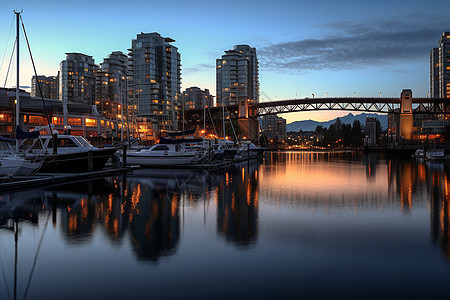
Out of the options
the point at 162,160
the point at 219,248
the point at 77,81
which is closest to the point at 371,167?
the point at 162,160

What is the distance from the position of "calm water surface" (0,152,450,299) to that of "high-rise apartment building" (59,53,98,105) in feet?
592

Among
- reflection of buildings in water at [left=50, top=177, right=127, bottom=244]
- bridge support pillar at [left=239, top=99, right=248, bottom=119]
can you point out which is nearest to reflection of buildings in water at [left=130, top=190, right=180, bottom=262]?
reflection of buildings in water at [left=50, top=177, right=127, bottom=244]

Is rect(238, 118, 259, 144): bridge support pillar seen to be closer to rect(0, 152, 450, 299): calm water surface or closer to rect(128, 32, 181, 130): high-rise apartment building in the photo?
rect(128, 32, 181, 130): high-rise apartment building

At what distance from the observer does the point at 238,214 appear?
15.1 meters

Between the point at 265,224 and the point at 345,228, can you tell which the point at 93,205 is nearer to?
the point at 265,224

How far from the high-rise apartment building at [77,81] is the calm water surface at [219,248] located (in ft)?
592

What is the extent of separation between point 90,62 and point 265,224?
200522 millimetres

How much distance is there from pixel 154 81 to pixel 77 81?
55.2 m

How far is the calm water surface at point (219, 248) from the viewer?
24.3 ft

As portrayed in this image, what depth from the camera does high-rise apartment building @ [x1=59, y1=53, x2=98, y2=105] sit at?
607 ft

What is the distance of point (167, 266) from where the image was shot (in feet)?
28.1

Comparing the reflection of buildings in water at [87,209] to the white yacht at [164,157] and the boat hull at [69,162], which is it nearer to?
the boat hull at [69,162]

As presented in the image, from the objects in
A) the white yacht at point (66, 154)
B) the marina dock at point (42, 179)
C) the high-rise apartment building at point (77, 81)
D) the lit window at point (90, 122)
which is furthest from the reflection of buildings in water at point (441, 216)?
the high-rise apartment building at point (77, 81)

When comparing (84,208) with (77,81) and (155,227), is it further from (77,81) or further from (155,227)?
(77,81)
